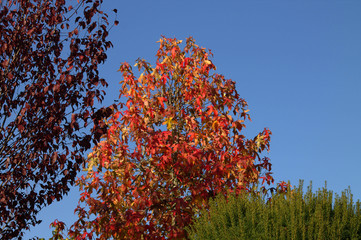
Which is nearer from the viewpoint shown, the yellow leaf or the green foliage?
the green foliage

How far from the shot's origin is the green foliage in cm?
627

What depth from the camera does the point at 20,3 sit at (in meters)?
8.84

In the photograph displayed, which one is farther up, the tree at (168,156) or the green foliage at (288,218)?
the tree at (168,156)

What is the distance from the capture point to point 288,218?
6480mm

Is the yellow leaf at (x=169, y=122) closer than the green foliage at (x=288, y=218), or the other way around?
the green foliage at (x=288, y=218)

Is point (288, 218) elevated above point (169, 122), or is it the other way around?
point (169, 122)

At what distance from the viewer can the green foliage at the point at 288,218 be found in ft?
20.6

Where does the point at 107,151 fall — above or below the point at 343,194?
above

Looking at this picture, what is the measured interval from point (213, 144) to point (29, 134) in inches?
164

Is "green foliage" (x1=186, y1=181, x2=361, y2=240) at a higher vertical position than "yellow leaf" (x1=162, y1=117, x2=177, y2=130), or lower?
lower

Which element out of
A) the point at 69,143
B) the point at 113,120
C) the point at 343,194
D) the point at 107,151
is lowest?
the point at 343,194

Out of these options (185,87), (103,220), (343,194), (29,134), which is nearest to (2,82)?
(29,134)

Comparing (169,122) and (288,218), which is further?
(169,122)

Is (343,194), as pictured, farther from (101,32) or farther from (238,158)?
(101,32)
